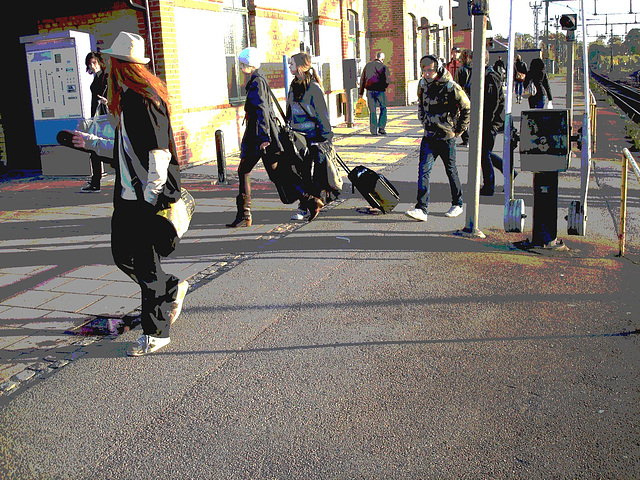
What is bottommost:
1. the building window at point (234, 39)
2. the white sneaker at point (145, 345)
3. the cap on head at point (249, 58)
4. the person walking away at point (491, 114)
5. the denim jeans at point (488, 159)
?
the white sneaker at point (145, 345)

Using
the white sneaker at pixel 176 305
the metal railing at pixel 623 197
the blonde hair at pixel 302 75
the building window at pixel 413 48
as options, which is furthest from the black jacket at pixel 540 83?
the building window at pixel 413 48

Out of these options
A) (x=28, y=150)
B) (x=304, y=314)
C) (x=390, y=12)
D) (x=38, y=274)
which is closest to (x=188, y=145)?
(x=28, y=150)

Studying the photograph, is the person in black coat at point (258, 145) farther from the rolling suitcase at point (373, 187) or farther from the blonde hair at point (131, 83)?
the blonde hair at point (131, 83)

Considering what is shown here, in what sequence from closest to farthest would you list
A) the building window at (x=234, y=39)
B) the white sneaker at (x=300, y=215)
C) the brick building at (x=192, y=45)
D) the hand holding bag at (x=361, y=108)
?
the white sneaker at (x=300, y=215)
the brick building at (x=192, y=45)
the building window at (x=234, y=39)
the hand holding bag at (x=361, y=108)

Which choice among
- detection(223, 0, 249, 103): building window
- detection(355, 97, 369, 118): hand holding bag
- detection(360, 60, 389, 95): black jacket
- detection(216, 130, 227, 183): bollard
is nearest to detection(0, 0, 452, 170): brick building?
detection(223, 0, 249, 103): building window

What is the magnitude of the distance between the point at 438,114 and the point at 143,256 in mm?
4335

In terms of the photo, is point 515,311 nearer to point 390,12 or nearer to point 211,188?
point 211,188

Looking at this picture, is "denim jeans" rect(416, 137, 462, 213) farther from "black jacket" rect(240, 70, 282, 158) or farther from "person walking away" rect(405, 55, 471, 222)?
"black jacket" rect(240, 70, 282, 158)

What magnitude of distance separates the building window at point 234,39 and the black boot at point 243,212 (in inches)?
287

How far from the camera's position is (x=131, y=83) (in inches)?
161

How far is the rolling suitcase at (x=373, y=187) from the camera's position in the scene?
801cm

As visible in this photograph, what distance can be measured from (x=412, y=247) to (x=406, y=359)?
2.72 metres

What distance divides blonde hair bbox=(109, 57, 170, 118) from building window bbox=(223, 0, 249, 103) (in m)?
10.6

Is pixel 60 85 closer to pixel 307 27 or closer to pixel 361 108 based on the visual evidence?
pixel 307 27
